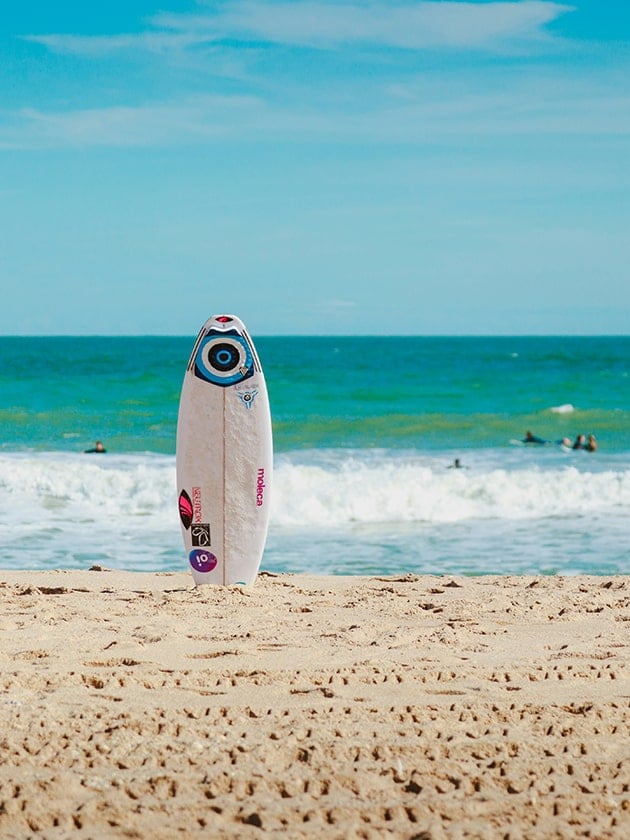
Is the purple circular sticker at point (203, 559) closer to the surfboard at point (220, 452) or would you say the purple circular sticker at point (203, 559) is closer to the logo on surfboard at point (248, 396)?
the surfboard at point (220, 452)

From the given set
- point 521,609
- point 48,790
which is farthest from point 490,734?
point 521,609

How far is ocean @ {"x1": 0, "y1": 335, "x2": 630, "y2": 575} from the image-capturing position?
28.1ft

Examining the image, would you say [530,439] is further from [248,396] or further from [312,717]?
[312,717]

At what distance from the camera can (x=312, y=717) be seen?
3.75 m

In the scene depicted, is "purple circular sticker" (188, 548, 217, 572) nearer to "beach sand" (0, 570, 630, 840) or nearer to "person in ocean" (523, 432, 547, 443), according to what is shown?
"beach sand" (0, 570, 630, 840)

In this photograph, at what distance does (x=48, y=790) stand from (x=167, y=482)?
359 inches

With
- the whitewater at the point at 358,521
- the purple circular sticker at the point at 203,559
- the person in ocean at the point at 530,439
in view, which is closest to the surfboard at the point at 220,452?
the purple circular sticker at the point at 203,559

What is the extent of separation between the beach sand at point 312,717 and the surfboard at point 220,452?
1.88 feet

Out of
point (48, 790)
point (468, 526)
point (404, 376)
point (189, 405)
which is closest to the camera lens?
point (48, 790)

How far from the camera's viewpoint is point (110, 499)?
1149 cm

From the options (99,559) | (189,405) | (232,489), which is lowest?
(99,559)

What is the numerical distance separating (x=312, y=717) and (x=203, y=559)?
110 inches

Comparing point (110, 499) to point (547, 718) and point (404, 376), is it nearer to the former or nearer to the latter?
point (547, 718)

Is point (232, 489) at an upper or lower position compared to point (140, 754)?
upper
